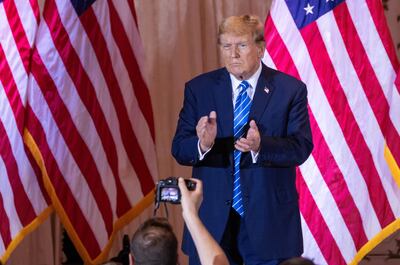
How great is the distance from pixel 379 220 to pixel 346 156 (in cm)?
41

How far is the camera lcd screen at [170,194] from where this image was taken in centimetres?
346

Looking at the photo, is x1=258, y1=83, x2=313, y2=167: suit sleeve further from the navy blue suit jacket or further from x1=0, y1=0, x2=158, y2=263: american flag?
x1=0, y1=0, x2=158, y2=263: american flag

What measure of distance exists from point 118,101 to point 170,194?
2158 millimetres

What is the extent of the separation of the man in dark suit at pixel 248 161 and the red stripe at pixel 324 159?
0.91 meters

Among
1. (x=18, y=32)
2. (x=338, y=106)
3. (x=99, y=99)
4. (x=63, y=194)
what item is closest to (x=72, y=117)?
(x=99, y=99)

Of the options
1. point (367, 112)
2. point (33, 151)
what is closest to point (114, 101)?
point (33, 151)

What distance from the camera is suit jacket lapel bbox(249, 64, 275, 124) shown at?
4188mm

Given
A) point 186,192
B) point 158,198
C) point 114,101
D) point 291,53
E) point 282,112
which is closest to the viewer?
point 186,192

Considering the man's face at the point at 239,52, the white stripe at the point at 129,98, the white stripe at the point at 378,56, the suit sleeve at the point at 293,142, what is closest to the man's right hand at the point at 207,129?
the suit sleeve at the point at 293,142

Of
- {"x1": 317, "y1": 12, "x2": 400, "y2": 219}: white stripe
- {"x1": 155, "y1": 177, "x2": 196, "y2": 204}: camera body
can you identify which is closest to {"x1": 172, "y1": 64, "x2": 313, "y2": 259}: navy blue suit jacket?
{"x1": 155, "y1": 177, "x2": 196, "y2": 204}: camera body

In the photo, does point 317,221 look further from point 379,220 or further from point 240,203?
point 240,203

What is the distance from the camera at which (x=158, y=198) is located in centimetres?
351

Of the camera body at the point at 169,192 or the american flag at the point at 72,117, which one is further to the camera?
the american flag at the point at 72,117

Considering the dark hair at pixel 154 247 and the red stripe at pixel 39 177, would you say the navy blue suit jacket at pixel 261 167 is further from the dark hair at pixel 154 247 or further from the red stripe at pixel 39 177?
the red stripe at pixel 39 177
